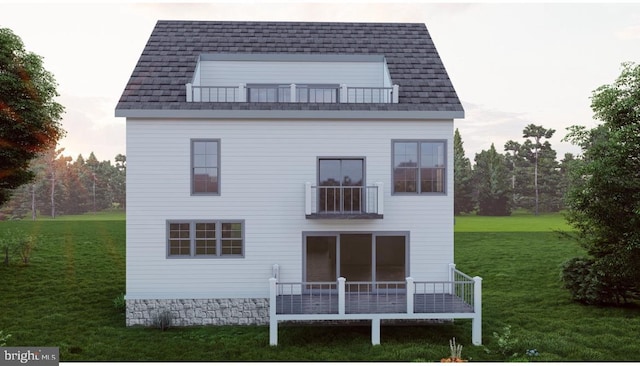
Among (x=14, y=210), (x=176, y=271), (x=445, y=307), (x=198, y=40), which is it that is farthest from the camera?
(x=14, y=210)

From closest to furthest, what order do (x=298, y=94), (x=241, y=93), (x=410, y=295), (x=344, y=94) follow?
(x=410, y=295) < (x=241, y=93) < (x=344, y=94) < (x=298, y=94)

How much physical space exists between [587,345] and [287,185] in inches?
369

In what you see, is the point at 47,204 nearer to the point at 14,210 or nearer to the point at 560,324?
the point at 14,210

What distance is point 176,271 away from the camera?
619 inches

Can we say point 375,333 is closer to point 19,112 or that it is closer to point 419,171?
point 419,171

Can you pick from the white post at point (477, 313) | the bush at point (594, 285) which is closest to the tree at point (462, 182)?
the bush at point (594, 285)

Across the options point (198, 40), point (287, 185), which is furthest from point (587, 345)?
point (198, 40)

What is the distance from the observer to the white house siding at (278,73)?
59.6 ft

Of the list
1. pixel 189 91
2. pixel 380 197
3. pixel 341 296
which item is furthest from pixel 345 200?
pixel 189 91

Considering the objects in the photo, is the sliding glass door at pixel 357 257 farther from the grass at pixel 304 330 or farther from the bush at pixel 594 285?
the bush at pixel 594 285

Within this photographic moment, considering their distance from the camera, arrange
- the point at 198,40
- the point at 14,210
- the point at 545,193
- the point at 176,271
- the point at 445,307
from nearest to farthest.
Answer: the point at 445,307 → the point at 176,271 → the point at 198,40 → the point at 14,210 → the point at 545,193

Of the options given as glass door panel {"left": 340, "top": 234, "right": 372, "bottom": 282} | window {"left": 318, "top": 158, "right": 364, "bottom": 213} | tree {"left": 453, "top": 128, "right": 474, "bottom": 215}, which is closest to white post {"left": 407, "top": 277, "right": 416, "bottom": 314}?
glass door panel {"left": 340, "top": 234, "right": 372, "bottom": 282}

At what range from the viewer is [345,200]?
1582cm

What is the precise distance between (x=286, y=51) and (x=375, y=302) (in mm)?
8892
